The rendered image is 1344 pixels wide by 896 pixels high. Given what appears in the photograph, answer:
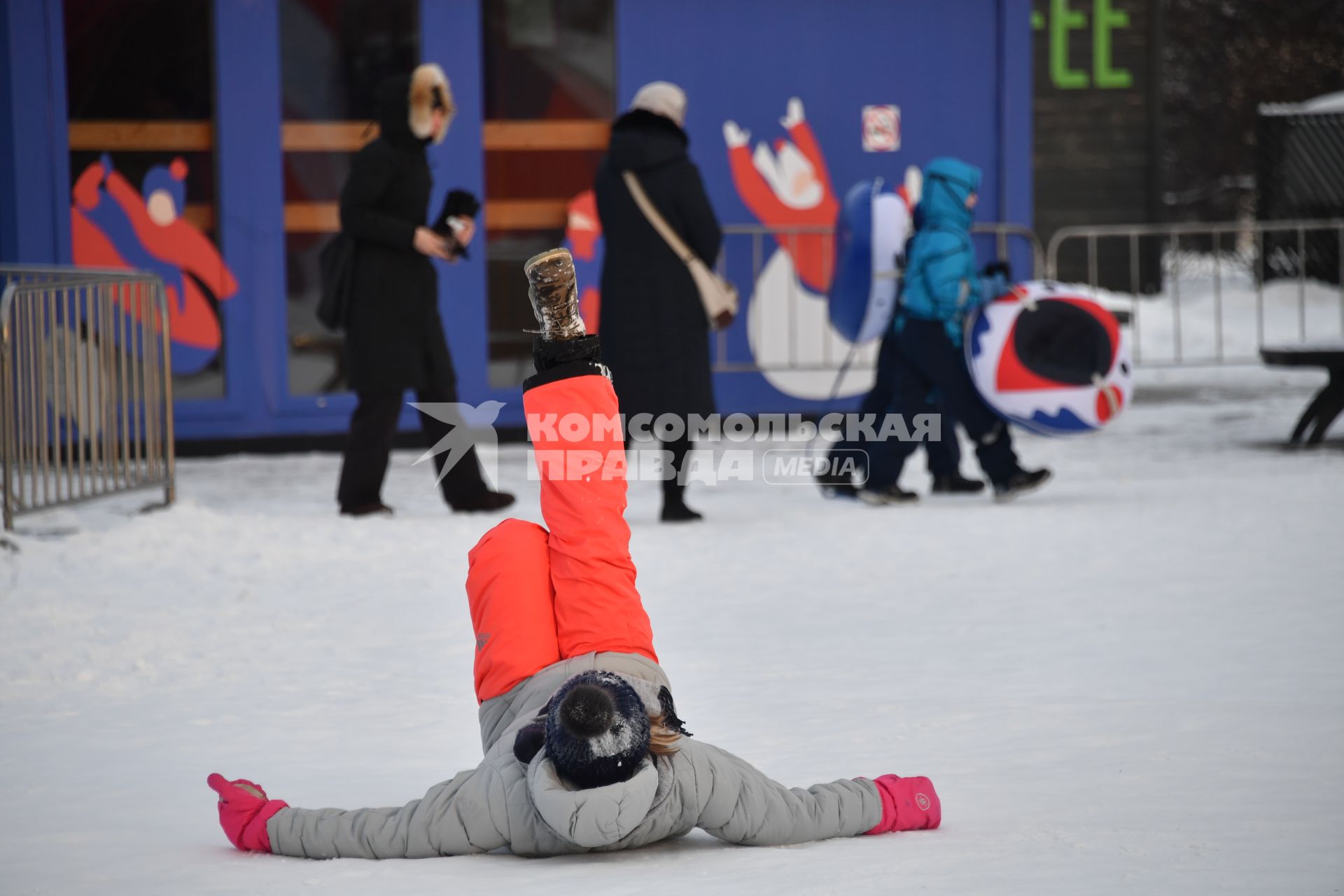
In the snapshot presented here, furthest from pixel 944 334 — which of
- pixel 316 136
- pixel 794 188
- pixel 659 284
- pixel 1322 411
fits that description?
pixel 316 136

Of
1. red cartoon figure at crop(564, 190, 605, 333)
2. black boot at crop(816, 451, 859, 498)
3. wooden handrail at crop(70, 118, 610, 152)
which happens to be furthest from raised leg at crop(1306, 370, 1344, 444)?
wooden handrail at crop(70, 118, 610, 152)

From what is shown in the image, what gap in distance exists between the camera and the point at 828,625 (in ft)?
17.9

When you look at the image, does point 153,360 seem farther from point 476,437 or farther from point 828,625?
point 828,625

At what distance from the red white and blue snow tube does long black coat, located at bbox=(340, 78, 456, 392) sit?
2510mm

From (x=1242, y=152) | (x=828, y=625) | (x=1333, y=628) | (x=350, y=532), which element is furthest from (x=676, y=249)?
(x=1242, y=152)

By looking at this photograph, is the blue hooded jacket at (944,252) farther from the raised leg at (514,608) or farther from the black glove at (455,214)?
the raised leg at (514,608)

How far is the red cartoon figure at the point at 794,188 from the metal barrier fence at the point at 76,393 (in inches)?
160

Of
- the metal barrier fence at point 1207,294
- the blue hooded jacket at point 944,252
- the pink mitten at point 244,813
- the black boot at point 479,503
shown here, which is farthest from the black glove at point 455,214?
the metal barrier fence at point 1207,294

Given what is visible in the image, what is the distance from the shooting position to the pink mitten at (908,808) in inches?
130

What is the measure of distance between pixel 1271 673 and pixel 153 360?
5.72 metres

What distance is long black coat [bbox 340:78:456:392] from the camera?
7.67 meters

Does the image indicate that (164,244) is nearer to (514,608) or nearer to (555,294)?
(555,294)

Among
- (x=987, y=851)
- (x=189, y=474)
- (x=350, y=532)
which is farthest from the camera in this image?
(x=189, y=474)

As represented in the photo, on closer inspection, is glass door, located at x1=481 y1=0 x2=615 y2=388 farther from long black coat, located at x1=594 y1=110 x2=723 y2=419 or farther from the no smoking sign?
long black coat, located at x1=594 y1=110 x2=723 y2=419
